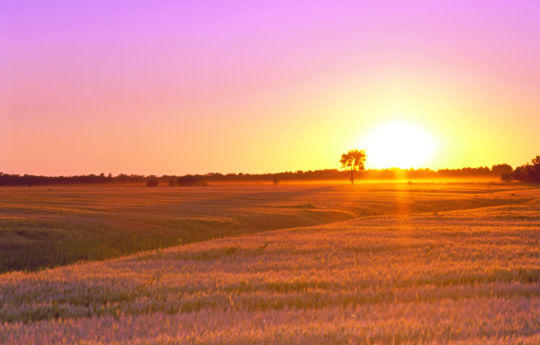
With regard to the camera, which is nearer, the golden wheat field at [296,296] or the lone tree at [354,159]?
the golden wheat field at [296,296]

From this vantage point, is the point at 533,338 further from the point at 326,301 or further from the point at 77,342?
the point at 77,342

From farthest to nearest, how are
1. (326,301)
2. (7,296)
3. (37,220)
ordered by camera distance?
(37,220), (7,296), (326,301)

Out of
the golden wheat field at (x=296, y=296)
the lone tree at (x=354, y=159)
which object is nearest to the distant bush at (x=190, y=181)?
the lone tree at (x=354, y=159)

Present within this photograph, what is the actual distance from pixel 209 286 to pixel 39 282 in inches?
163

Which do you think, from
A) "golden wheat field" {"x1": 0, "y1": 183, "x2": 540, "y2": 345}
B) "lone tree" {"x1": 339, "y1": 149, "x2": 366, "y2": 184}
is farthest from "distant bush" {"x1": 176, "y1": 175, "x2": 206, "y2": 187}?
"golden wheat field" {"x1": 0, "y1": 183, "x2": 540, "y2": 345}

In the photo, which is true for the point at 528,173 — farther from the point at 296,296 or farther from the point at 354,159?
the point at 296,296

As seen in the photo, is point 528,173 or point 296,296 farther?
point 528,173

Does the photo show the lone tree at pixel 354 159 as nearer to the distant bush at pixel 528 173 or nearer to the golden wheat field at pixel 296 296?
the distant bush at pixel 528 173

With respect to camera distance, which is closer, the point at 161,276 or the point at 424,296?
the point at 424,296

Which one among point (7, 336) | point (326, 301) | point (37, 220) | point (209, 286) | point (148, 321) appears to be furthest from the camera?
point (37, 220)

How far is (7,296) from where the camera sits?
33.2ft

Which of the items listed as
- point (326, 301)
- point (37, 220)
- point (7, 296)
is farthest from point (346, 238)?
point (37, 220)

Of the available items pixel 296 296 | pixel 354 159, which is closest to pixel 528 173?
pixel 354 159

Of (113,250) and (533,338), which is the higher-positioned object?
(533,338)
